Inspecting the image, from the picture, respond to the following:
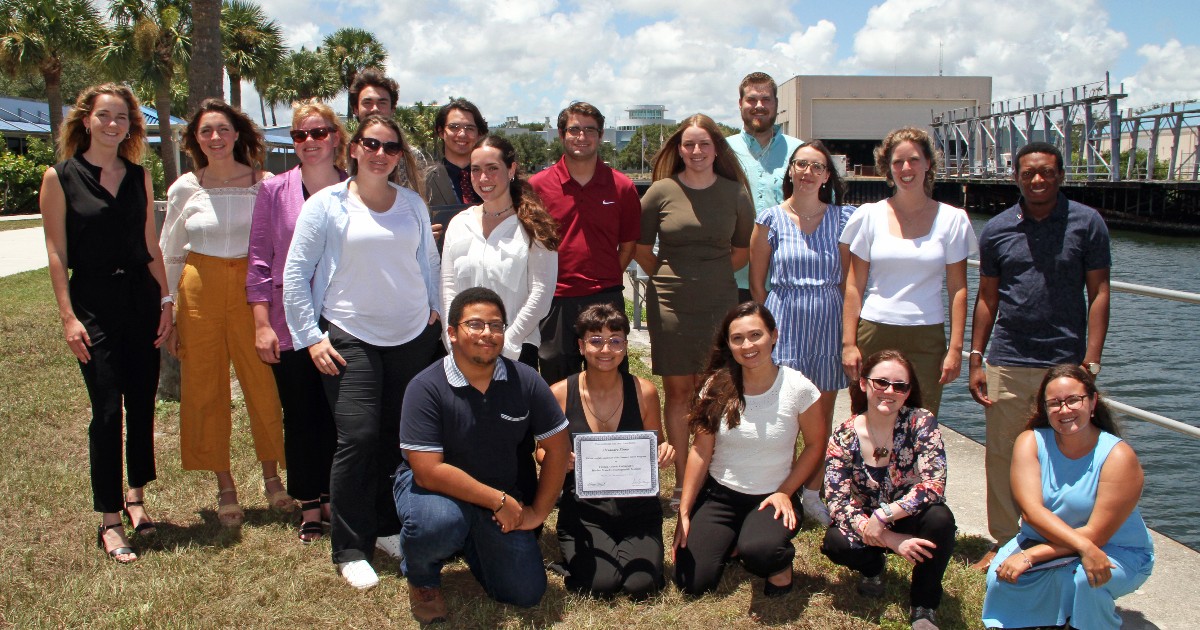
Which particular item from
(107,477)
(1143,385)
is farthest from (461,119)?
(1143,385)

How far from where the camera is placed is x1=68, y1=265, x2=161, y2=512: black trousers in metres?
4.30

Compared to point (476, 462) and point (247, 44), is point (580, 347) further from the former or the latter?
point (247, 44)

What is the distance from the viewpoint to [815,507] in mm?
4781

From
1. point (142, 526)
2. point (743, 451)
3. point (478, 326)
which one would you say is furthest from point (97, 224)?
Result: point (743, 451)

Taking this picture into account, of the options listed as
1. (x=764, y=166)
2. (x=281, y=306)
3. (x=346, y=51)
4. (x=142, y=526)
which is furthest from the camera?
(x=346, y=51)

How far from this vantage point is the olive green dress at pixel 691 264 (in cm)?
472

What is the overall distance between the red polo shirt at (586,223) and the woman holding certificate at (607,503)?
16.1 inches

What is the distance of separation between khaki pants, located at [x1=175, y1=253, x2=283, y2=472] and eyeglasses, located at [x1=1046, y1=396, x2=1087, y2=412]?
3.81 metres

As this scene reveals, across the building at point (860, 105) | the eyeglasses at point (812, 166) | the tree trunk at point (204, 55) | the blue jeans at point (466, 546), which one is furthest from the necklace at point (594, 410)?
the building at point (860, 105)

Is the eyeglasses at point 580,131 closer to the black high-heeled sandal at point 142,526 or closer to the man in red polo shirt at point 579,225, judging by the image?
the man in red polo shirt at point 579,225

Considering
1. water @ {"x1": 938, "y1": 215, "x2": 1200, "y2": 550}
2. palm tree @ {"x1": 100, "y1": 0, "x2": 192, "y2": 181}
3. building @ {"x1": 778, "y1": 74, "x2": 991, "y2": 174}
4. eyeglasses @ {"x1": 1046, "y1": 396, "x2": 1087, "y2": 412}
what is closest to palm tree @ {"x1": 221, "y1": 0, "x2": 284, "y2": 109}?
palm tree @ {"x1": 100, "y1": 0, "x2": 192, "y2": 181}

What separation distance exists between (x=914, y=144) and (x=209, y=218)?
3.53 meters

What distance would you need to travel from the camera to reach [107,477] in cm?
438

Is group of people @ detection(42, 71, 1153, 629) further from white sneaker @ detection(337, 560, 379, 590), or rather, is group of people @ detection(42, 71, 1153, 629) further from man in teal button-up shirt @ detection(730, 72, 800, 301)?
man in teal button-up shirt @ detection(730, 72, 800, 301)
